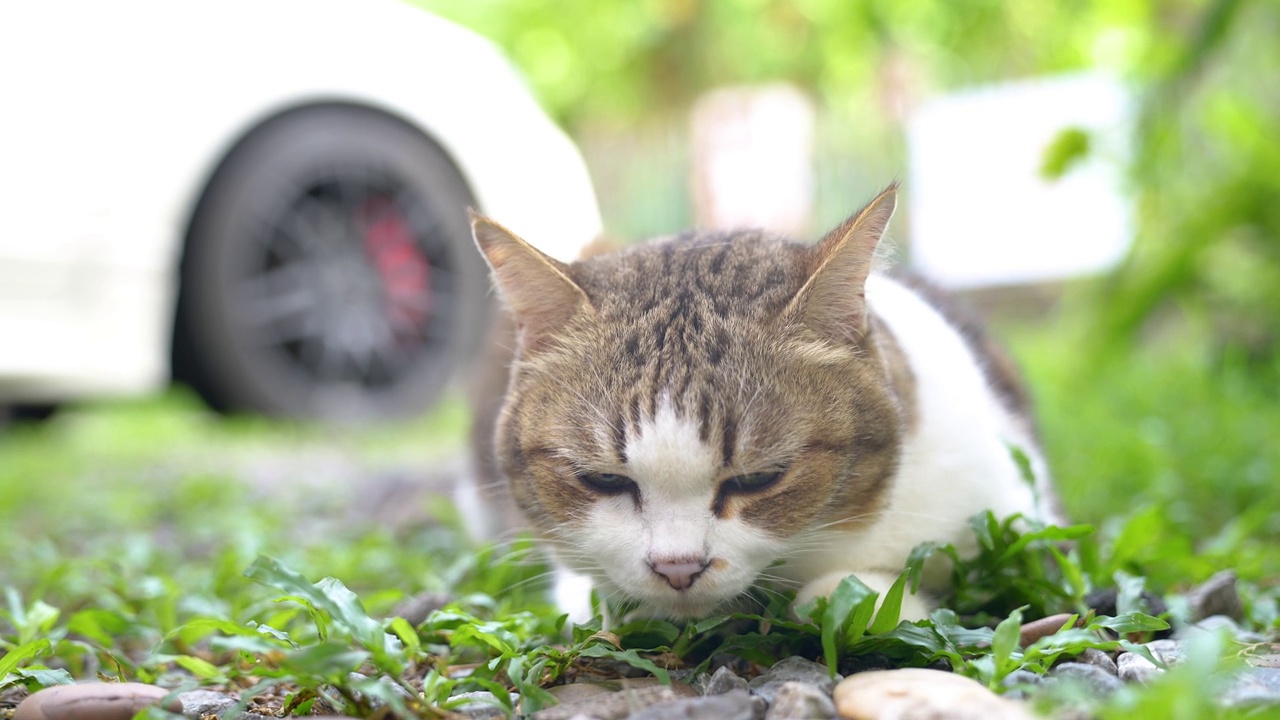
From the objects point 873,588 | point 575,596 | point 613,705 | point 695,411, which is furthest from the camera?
point 575,596

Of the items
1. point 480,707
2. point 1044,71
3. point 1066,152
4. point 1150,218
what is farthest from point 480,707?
point 1044,71

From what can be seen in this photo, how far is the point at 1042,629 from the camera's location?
169 centimetres

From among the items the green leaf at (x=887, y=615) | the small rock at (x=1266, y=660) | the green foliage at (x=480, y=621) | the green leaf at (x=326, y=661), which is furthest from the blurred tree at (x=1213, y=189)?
the green leaf at (x=326, y=661)

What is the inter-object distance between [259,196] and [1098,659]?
4214mm

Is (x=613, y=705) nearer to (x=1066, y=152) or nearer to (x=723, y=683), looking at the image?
(x=723, y=683)

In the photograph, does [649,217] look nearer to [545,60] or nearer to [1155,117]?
[545,60]

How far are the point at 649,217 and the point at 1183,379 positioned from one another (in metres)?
8.54

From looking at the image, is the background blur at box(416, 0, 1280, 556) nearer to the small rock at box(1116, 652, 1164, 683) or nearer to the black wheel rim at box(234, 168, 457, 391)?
the small rock at box(1116, 652, 1164, 683)

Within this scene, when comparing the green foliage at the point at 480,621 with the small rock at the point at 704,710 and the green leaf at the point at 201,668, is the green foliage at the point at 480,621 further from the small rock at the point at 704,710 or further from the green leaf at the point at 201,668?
the small rock at the point at 704,710

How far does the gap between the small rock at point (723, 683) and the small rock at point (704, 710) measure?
0.13 metres

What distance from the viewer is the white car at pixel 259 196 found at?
4.32 metres

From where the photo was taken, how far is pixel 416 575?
8.41 feet

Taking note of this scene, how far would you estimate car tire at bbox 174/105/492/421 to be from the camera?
194 inches

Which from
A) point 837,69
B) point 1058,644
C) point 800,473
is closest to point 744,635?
point 800,473
